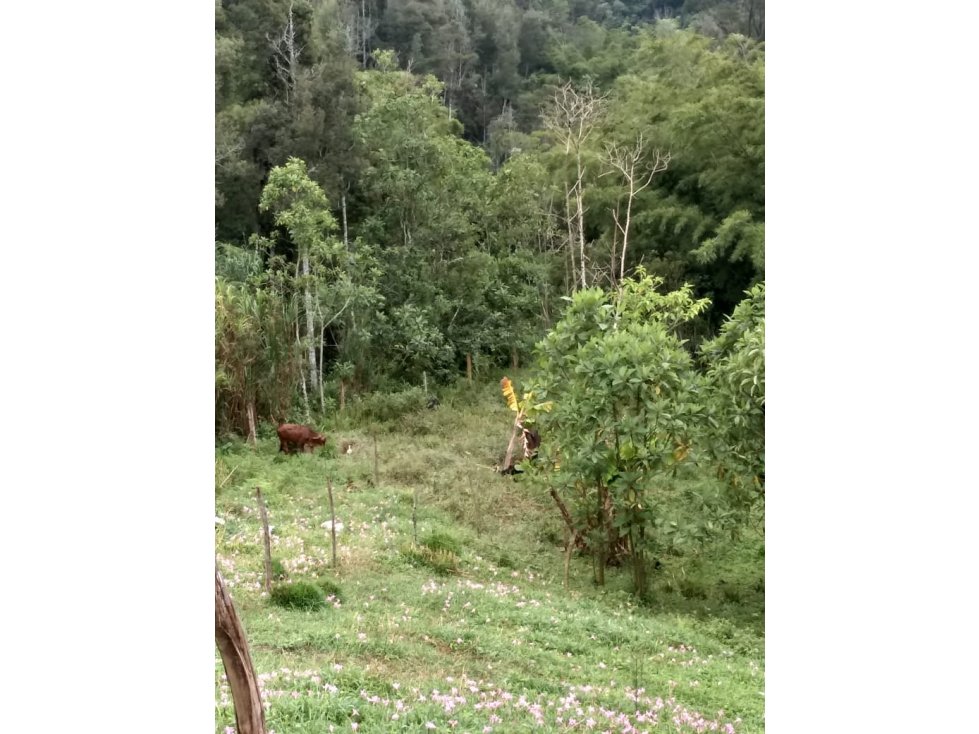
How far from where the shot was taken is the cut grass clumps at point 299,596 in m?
3.29

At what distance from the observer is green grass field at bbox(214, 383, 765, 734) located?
2973mm

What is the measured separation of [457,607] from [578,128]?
1931 mm

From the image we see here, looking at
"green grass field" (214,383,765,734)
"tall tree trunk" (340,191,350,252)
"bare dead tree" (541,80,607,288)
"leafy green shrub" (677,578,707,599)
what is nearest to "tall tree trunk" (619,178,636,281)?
"bare dead tree" (541,80,607,288)

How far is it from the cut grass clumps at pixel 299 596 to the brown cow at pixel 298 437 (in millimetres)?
567

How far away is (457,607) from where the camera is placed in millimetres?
3309

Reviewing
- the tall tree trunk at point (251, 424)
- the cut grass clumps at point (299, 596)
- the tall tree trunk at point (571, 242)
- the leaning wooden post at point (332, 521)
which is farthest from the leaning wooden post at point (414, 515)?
the tall tree trunk at point (571, 242)

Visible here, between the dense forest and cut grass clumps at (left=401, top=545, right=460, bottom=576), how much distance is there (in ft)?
2.17

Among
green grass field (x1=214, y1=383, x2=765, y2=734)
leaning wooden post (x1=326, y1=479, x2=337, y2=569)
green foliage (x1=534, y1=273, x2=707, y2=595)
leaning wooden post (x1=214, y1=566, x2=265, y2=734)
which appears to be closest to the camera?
leaning wooden post (x1=214, y1=566, x2=265, y2=734)

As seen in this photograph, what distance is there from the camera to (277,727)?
2.87m

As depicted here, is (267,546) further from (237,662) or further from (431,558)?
(237,662)

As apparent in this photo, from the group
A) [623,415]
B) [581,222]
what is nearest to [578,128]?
[581,222]

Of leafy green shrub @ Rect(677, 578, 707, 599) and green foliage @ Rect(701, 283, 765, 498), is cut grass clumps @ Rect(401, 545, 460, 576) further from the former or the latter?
green foliage @ Rect(701, 283, 765, 498)
